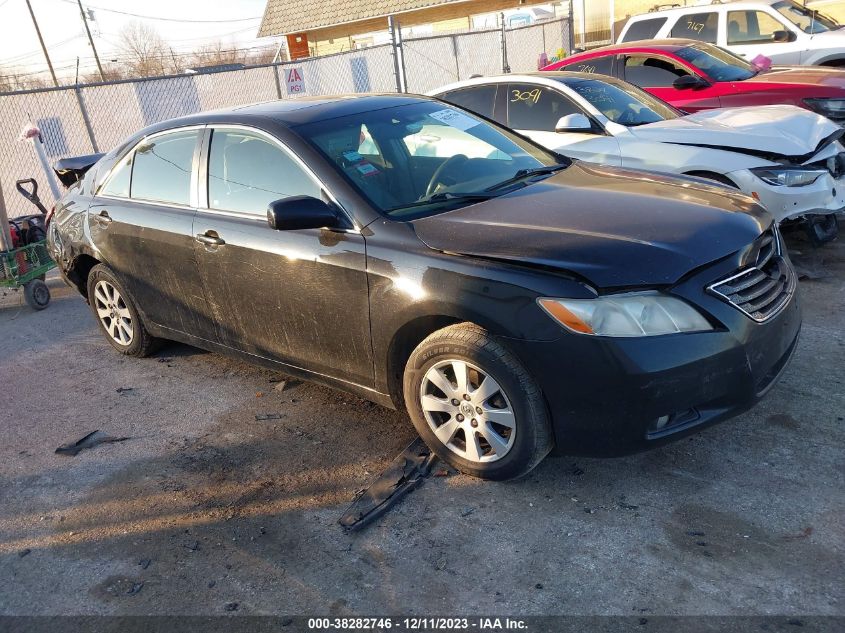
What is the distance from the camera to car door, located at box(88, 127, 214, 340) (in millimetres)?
4465

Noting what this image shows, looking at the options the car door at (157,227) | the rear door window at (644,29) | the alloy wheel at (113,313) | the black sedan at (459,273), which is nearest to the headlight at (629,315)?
the black sedan at (459,273)

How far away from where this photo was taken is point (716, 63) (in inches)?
336

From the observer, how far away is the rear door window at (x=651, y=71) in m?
8.51

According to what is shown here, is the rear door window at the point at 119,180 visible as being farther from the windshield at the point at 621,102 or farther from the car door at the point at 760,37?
the car door at the point at 760,37

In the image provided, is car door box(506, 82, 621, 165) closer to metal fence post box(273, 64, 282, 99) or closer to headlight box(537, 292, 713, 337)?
headlight box(537, 292, 713, 337)

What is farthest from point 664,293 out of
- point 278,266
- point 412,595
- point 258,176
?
point 258,176

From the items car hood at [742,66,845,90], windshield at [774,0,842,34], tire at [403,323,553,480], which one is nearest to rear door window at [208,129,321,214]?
tire at [403,323,553,480]

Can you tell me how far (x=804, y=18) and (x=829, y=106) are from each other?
4.96 metres

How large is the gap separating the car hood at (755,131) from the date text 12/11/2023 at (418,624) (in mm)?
4620

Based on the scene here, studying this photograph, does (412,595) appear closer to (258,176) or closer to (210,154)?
(258,176)

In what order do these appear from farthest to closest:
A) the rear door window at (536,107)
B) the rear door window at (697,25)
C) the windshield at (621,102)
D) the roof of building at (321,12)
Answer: the roof of building at (321,12)
the rear door window at (697,25)
the rear door window at (536,107)
the windshield at (621,102)

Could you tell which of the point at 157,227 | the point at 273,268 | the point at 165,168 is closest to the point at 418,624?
the point at 273,268

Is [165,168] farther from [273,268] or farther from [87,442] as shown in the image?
[87,442]

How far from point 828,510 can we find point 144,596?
2.74m
